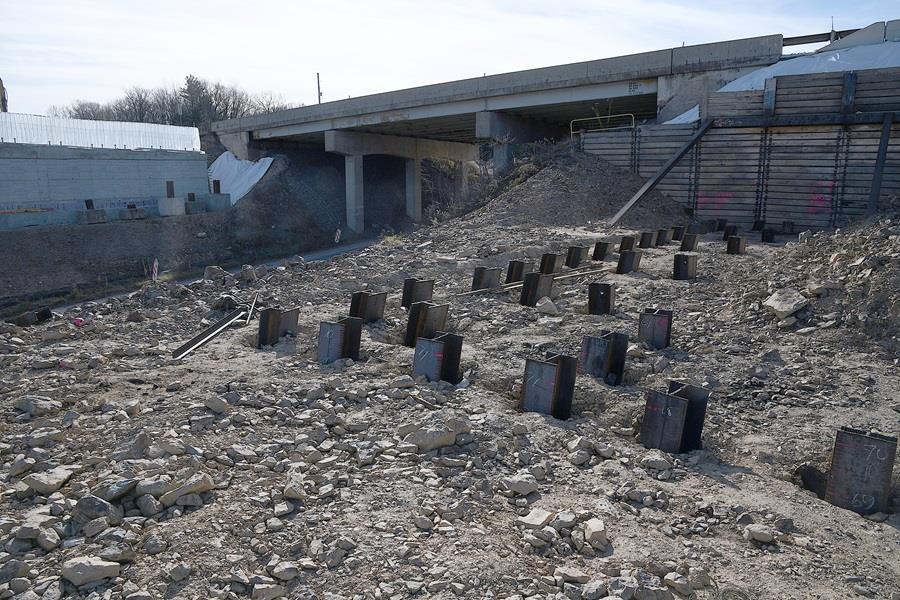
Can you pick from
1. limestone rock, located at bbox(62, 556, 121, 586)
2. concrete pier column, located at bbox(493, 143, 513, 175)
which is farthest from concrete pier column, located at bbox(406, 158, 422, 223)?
limestone rock, located at bbox(62, 556, 121, 586)

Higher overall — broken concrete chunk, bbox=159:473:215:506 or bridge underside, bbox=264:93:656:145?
bridge underside, bbox=264:93:656:145

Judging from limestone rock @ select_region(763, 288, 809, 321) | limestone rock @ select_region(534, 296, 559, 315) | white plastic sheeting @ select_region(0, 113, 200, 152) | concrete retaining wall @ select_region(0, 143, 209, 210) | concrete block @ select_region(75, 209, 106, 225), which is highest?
white plastic sheeting @ select_region(0, 113, 200, 152)

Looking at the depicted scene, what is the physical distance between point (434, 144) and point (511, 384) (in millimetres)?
36961

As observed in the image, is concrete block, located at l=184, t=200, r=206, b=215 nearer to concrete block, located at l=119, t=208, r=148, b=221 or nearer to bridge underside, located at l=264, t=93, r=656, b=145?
concrete block, located at l=119, t=208, r=148, b=221

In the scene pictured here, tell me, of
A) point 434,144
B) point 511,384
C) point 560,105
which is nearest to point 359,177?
point 434,144

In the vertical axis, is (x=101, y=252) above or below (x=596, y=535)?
below

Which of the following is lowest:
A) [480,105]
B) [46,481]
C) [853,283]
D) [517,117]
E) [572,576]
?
[572,576]

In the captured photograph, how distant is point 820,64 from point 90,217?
29841 millimetres

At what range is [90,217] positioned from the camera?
98.8 ft

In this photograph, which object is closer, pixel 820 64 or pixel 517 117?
pixel 820 64

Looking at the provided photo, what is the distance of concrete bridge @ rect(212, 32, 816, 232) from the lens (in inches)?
941

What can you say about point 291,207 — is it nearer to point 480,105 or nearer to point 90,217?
point 90,217

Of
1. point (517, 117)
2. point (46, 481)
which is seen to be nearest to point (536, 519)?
point (46, 481)

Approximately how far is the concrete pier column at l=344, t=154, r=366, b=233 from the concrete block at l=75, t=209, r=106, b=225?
13.1 metres
